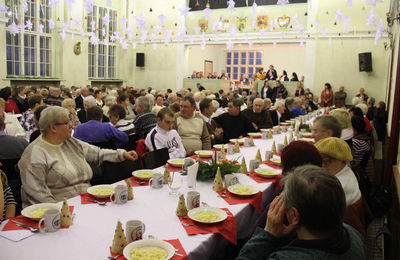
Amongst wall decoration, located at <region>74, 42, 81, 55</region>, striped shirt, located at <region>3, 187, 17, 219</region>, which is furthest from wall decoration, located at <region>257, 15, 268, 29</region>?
striped shirt, located at <region>3, 187, 17, 219</region>

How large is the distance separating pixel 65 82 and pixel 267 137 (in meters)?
12.7

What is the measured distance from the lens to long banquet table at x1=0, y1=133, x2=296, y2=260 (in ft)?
5.64

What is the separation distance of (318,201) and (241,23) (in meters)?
16.4

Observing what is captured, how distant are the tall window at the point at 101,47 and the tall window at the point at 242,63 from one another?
861 cm

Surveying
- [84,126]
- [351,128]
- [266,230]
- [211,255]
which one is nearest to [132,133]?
[84,126]

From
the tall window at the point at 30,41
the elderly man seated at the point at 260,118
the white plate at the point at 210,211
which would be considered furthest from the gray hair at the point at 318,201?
the tall window at the point at 30,41

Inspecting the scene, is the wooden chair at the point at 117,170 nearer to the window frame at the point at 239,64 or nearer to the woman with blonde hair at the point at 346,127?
the woman with blonde hair at the point at 346,127

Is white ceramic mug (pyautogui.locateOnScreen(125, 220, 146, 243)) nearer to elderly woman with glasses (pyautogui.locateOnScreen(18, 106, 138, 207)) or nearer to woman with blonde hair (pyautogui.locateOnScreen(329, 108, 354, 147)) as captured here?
elderly woman with glasses (pyautogui.locateOnScreen(18, 106, 138, 207))

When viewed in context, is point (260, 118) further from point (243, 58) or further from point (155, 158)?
point (243, 58)

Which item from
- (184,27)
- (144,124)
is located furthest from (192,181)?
(184,27)

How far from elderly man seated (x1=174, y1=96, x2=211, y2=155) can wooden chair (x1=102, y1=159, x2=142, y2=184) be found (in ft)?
4.68

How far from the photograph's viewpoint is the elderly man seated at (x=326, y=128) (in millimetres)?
3445

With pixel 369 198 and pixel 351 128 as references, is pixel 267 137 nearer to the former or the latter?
pixel 351 128

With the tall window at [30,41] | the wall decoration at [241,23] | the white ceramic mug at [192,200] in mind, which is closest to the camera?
A: the white ceramic mug at [192,200]
